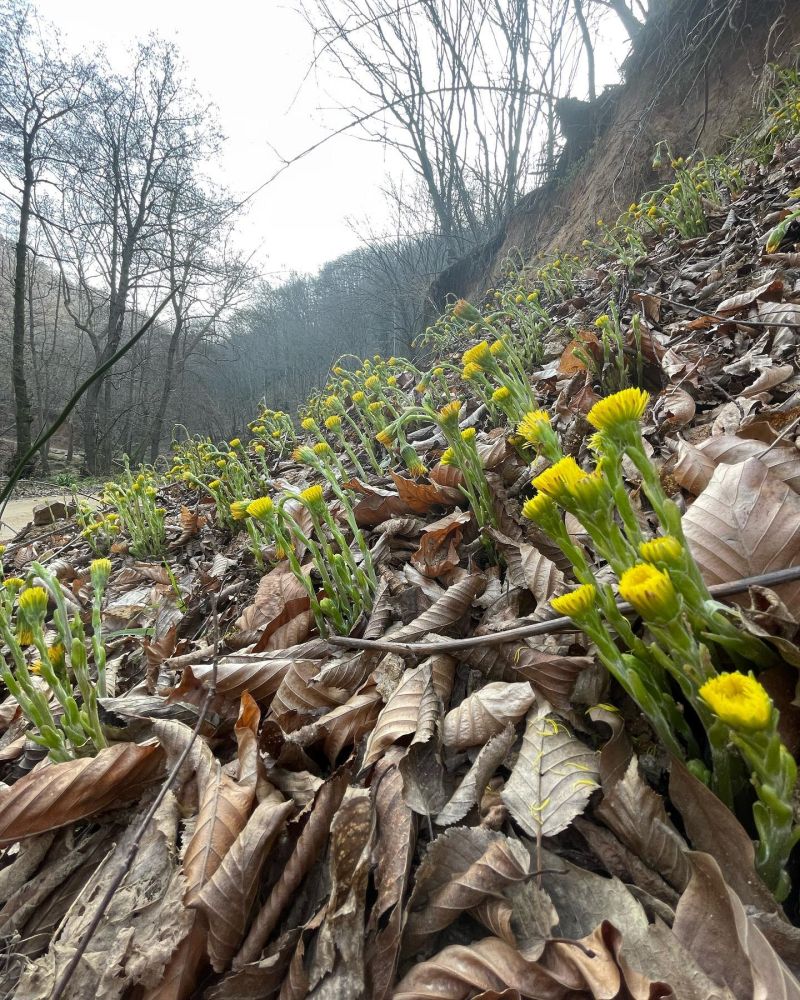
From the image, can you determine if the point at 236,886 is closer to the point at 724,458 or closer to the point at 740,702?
the point at 740,702

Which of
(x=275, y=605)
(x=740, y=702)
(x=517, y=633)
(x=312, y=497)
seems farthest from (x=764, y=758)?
(x=275, y=605)

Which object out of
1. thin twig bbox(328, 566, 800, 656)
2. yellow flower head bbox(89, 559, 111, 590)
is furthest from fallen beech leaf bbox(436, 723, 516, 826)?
yellow flower head bbox(89, 559, 111, 590)

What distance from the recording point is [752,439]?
1.04 m

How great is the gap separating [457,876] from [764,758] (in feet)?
1.24

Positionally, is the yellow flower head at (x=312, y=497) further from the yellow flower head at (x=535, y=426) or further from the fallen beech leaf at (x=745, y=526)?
the fallen beech leaf at (x=745, y=526)

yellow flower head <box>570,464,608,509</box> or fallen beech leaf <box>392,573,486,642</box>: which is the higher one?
yellow flower head <box>570,464,608,509</box>

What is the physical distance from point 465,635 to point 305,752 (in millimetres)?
396

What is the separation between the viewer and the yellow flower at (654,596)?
50cm

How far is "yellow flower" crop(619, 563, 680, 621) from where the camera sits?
1.66 feet

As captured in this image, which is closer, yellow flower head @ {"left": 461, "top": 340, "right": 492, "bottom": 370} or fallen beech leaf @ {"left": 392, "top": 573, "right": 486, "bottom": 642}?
fallen beech leaf @ {"left": 392, "top": 573, "right": 486, "bottom": 642}

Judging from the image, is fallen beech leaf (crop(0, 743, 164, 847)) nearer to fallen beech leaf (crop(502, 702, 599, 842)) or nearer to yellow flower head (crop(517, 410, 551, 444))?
fallen beech leaf (crop(502, 702, 599, 842))

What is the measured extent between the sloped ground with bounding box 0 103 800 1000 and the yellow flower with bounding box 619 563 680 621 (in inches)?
7.9

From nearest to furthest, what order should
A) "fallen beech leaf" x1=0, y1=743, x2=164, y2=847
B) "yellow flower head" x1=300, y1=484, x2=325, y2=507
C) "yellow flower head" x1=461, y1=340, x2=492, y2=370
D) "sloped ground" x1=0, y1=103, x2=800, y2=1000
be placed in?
"sloped ground" x1=0, y1=103, x2=800, y2=1000
"fallen beech leaf" x1=0, y1=743, x2=164, y2=847
"yellow flower head" x1=300, y1=484, x2=325, y2=507
"yellow flower head" x1=461, y1=340, x2=492, y2=370

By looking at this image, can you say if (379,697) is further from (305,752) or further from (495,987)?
(495,987)
